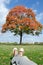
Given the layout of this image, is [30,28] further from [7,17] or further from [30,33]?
[7,17]

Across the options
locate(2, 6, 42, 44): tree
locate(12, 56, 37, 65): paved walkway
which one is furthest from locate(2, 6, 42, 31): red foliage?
locate(12, 56, 37, 65): paved walkway

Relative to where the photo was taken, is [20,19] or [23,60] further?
[20,19]

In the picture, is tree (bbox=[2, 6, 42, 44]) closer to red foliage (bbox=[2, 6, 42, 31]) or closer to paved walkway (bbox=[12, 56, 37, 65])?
red foliage (bbox=[2, 6, 42, 31])

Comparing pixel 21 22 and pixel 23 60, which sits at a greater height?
pixel 21 22

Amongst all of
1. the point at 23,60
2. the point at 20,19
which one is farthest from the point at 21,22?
the point at 23,60

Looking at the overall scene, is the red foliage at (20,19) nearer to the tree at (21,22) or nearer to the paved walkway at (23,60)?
the tree at (21,22)

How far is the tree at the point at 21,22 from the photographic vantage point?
210 ft

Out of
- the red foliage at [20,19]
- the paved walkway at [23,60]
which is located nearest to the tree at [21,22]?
the red foliage at [20,19]

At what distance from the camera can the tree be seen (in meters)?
63.9

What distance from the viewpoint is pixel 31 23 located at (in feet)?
212

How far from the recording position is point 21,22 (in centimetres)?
6375

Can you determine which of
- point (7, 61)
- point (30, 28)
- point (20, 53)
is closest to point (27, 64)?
point (20, 53)

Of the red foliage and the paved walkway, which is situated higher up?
the red foliage

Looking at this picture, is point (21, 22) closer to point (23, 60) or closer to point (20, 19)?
point (20, 19)
